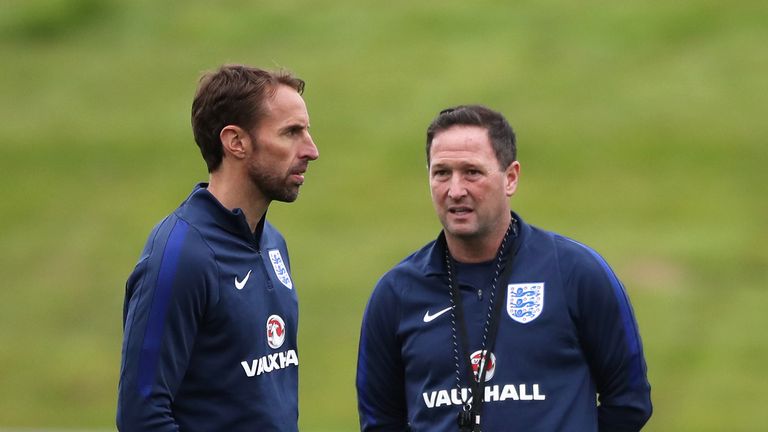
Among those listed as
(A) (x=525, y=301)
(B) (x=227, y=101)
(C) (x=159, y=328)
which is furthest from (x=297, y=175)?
(A) (x=525, y=301)

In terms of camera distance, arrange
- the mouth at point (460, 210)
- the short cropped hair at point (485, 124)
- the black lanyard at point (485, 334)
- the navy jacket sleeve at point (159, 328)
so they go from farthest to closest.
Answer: the short cropped hair at point (485, 124) → the mouth at point (460, 210) → the black lanyard at point (485, 334) → the navy jacket sleeve at point (159, 328)

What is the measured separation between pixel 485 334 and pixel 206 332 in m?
0.92

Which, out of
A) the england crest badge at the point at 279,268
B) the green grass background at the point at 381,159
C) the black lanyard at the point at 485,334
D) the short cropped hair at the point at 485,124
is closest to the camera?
the black lanyard at the point at 485,334

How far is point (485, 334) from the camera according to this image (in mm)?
4699

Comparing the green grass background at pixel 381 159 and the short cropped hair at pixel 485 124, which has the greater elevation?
the green grass background at pixel 381 159

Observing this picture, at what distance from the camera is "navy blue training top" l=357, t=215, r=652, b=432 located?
4.64 meters

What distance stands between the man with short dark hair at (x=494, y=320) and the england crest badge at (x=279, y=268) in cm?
34

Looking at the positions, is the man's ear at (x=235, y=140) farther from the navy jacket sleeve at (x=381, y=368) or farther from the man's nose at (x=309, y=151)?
the navy jacket sleeve at (x=381, y=368)

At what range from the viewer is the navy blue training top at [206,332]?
14.8ft

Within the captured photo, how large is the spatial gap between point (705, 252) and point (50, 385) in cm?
897

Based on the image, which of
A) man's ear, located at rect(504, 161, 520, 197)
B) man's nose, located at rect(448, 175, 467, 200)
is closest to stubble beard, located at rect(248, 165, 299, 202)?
man's nose, located at rect(448, 175, 467, 200)

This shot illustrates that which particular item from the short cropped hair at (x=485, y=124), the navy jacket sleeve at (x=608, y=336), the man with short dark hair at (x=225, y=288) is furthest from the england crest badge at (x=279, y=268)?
the navy jacket sleeve at (x=608, y=336)

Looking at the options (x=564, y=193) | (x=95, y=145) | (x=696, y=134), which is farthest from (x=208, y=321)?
(x=95, y=145)

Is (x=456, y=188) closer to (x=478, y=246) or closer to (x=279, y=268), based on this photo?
(x=478, y=246)
